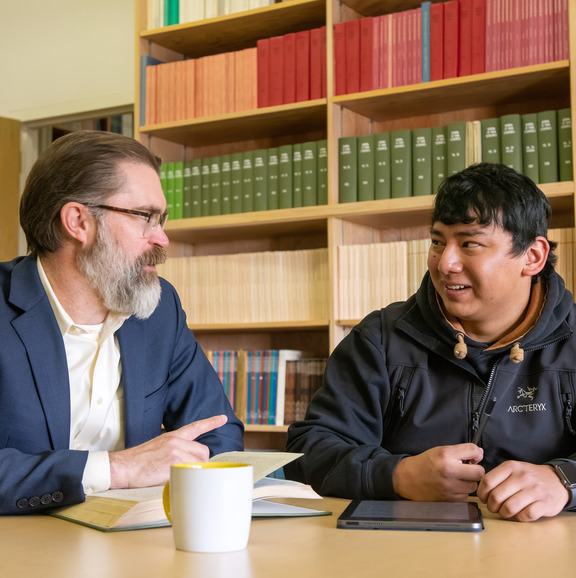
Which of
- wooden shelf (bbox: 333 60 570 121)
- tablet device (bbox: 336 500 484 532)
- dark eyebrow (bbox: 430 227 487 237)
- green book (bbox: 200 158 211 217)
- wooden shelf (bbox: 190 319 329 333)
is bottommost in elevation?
tablet device (bbox: 336 500 484 532)

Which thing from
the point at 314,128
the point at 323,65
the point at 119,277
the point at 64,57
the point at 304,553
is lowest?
the point at 304,553

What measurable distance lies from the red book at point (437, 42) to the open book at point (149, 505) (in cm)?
203

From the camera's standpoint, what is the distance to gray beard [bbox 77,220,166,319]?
1771 millimetres

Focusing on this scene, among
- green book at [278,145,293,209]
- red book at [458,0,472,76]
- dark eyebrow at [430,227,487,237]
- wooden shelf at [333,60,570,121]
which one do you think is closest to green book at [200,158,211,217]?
green book at [278,145,293,209]

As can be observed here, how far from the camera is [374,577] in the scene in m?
0.82

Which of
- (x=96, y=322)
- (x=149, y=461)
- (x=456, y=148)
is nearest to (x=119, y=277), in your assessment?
(x=96, y=322)

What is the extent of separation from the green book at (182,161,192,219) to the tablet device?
240 centimetres

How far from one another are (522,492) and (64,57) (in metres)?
3.87

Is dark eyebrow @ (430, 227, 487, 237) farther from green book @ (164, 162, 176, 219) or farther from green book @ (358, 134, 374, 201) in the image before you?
green book @ (164, 162, 176, 219)

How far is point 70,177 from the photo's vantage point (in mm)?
1834

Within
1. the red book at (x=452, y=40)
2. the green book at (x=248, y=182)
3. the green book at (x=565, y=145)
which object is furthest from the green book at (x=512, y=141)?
the green book at (x=248, y=182)

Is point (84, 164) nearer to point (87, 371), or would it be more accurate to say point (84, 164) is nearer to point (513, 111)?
point (87, 371)

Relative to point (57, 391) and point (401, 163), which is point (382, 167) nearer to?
point (401, 163)

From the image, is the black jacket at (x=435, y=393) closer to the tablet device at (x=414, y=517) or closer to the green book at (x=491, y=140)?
the tablet device at (x=414, y=517)
